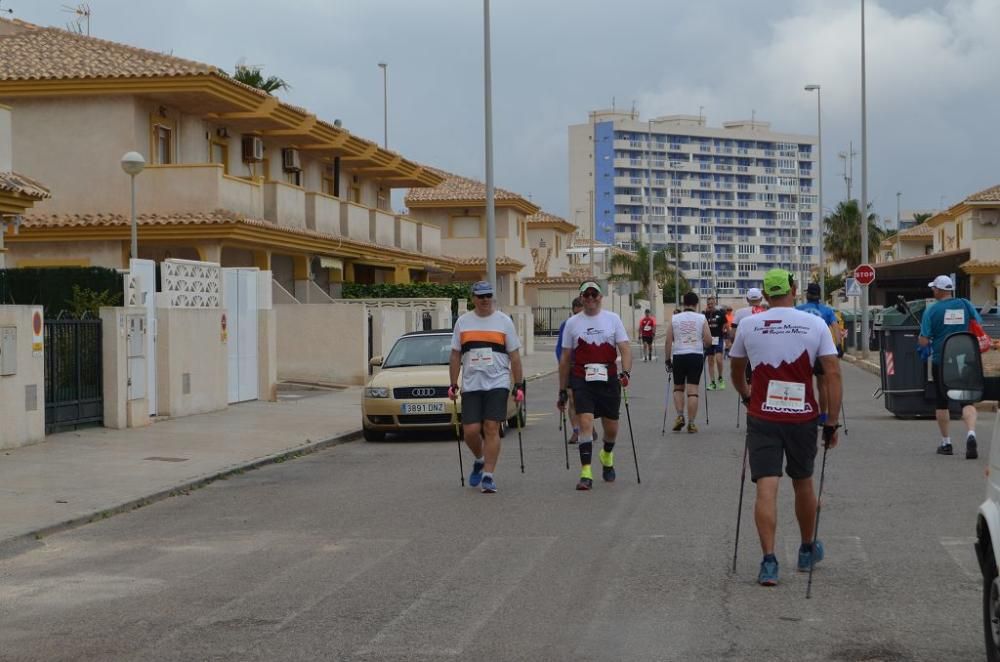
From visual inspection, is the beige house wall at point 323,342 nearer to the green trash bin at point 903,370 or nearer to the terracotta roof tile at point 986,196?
the green trash bin at point 903,370

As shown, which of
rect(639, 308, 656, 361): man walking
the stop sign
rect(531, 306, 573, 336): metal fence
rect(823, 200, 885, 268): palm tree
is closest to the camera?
the stop sign

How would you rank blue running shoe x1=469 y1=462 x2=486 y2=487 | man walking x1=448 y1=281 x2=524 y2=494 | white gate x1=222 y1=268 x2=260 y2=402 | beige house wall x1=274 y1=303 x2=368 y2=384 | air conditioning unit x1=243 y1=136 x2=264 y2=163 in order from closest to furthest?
man walking x1=448 y1=281 x2=524 y2=494 < blue running shoe x1=469 y1=462 x2=486 y2=487 < white gate x1=222 y1=268 x2=260 y2=402 < beige house wall x1=274 y1=303 x2=368 y2=384 < air conditioning unit x1=243 y1=136 x2=264 y2=163

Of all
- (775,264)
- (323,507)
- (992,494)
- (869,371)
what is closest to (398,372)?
(323,507)

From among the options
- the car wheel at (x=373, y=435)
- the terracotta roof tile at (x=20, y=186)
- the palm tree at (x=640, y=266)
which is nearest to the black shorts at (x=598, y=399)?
the car wheel at (x=373, y=435)

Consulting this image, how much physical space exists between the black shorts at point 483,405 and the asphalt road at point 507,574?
67 centimetres

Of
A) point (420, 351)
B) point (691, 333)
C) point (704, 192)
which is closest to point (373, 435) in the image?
point (420, 351)

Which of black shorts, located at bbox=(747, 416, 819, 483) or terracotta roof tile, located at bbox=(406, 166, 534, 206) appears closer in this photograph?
black shorts, located at bbox=(747, 416, 819, 483)

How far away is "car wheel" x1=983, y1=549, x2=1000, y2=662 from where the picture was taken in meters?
5.58

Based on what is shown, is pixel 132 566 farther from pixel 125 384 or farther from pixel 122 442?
pixel 125 384

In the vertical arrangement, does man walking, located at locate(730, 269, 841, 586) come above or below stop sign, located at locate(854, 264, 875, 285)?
below

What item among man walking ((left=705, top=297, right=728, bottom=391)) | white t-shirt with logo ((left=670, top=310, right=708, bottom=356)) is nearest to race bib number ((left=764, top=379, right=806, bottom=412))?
white t-shirt with logo ((left=670, top=310, right=708, bottom=356))

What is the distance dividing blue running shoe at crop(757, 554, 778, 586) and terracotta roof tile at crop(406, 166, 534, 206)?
5371 centimetres

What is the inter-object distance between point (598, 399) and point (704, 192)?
149056 millimetres

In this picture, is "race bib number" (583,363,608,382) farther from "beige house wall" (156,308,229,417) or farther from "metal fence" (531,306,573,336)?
"metal fence" (531,306,573,336)
